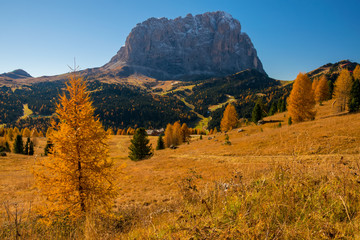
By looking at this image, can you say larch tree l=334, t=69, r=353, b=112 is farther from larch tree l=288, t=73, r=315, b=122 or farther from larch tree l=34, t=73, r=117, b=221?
larch tree l=34, t=73, r=117, b=221

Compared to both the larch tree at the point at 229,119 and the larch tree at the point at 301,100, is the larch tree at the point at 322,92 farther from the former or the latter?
the larch tree at the point at 301,100

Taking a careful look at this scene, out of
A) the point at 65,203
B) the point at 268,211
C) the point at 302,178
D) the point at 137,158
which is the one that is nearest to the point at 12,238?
the point at 268,211

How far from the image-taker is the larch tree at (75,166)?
8805 millimetres

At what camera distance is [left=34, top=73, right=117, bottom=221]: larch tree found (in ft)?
28.9

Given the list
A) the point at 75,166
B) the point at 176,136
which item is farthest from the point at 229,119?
the point at 75,166

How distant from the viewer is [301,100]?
35844 mm

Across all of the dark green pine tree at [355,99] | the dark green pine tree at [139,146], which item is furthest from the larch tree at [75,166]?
the dark green pine tree at [355,99]

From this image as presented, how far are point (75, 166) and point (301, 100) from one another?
42.8 meters

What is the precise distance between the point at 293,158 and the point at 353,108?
52.4 meters

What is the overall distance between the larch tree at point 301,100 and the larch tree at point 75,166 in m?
40.5

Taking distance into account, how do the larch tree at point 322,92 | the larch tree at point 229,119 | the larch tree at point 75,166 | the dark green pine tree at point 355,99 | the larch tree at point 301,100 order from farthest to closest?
the larch tree at point 322,92, the larch tree at point 229,119, the dark green pine tree at point 355,99, the larch tree at point 301,100, the larch tree at point 75,166

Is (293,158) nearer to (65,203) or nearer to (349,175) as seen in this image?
(349,175)

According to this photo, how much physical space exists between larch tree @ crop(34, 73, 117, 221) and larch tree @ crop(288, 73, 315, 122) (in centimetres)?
4047

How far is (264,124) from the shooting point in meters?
56.2
